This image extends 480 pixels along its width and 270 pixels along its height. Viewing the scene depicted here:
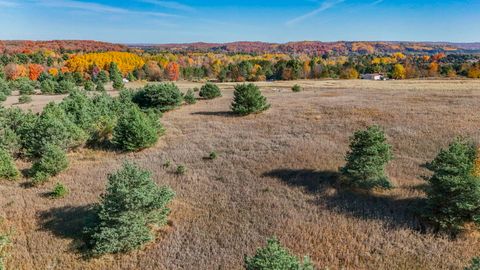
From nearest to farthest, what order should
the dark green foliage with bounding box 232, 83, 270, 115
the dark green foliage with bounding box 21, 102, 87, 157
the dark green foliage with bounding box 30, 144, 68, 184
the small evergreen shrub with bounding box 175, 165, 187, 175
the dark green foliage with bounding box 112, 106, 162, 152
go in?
the dark green foliage with bounding box 30, 144, 68, 184 < the small evergreen shrub with bounding box 175, 165, 187, 175 < the dark green foliage with bounding box 21, 102, 87, 157 < the dark green foliage with bounding box 112, 106, 162, 152 < the dark green foliage with bounding box 232, 83, 270, 115

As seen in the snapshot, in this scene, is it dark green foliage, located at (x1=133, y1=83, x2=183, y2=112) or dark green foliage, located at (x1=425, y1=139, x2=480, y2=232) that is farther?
dark green foliage, located at (x1=133, y1=83, x2=183, y2=112)

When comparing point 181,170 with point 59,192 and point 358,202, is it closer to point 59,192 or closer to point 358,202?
point 59,192

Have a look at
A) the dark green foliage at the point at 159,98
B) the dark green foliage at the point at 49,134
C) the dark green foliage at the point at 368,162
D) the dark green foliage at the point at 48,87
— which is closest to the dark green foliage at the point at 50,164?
the dark green foliage at the point at 49,134

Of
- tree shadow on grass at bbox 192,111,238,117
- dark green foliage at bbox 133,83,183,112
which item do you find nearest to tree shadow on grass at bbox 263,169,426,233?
tree shadow on grass at bbox 192,111,238,117

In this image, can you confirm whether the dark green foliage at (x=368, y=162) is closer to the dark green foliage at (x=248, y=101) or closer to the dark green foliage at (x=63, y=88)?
the dark green foliage at (x=248, y=101)

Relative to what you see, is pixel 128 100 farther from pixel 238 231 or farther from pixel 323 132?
pixel 238 231

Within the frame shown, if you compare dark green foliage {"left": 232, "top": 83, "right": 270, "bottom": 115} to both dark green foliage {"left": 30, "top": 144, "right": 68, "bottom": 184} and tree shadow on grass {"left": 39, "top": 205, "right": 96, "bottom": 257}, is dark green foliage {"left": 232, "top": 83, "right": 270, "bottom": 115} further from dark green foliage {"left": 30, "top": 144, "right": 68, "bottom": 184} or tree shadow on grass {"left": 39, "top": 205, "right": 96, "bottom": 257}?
tree shadow on grass {"left": 39, "top": 205, "right": 96, "bottom": 257}

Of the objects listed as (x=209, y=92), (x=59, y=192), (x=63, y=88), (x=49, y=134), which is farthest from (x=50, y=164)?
(x=63, y=88)

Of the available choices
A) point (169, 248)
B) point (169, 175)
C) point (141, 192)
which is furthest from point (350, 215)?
point (169, 175)
